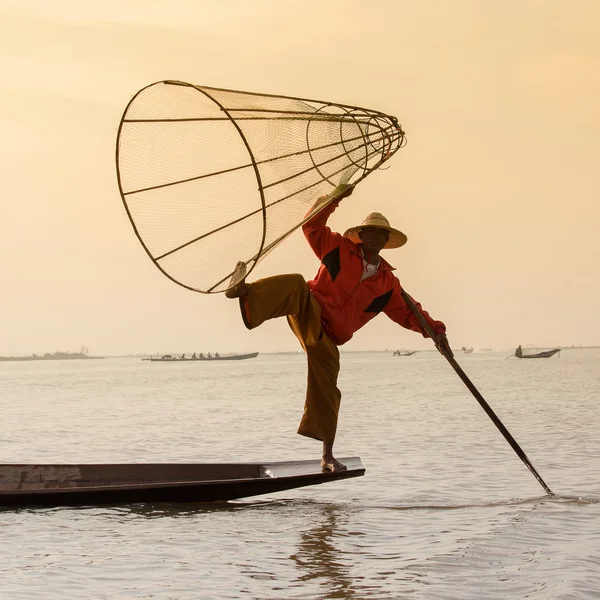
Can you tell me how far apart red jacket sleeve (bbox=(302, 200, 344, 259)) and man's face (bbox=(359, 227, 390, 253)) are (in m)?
0.17

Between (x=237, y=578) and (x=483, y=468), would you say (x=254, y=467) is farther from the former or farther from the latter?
(x=483, y=468)

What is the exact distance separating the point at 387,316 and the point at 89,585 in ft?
10.1

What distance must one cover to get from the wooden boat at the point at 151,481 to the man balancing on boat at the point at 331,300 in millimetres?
523

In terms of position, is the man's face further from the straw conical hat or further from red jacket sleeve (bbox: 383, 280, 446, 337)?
red jacket sleeve (bbox: 383, 280, 446, 337)

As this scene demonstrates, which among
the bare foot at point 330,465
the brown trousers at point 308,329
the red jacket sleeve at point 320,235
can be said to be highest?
the red jacket sleeve at point 320,235

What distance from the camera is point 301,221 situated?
6.60 meters

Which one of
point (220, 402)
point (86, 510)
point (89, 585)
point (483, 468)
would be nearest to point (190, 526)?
point (86, 510)

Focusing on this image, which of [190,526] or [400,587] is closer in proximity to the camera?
[400,587]

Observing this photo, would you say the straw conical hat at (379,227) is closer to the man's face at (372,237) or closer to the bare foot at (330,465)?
the man's face at (372,237)

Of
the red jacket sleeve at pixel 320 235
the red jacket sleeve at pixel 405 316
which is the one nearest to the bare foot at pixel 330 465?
the red jacket sleeve at pixel 405 316

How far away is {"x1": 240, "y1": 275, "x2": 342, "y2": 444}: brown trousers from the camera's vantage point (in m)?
6.82

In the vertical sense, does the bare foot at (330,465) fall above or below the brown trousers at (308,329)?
below

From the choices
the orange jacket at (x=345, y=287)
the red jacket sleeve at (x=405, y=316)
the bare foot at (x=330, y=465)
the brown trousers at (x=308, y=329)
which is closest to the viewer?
the brown trousers at (x=308, y=329)

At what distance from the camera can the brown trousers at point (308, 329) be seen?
682 centimetres
